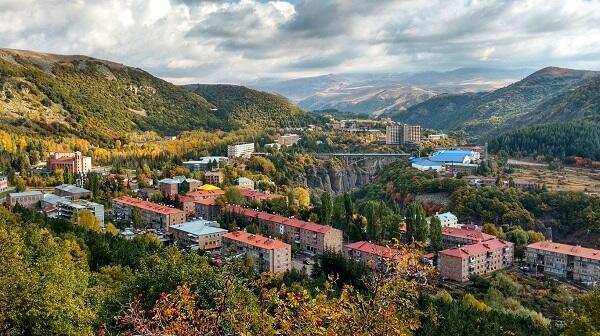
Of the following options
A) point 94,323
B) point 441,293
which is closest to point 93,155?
point 441,293

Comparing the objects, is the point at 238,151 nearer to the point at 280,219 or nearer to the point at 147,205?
the point at 147,205

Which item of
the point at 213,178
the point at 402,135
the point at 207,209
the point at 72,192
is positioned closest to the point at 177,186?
the point at 213,178

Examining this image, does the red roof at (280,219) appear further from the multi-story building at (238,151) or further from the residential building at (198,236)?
the multi-story building at (238,151)

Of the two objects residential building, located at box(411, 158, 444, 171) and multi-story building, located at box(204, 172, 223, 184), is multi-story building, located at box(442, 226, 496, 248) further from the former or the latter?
multi-story building, located at box(204, 172, 223, 184)

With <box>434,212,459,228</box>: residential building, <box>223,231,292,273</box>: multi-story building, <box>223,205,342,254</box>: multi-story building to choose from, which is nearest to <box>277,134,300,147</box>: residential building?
<box>434,212,459,228</box>: residential building

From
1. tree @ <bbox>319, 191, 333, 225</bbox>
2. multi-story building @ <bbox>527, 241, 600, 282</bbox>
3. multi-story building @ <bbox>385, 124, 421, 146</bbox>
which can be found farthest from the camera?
multi-story building @ <bbox>385, 124, 421, 146</bbox>

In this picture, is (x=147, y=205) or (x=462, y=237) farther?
(x=147, y=205)
